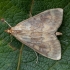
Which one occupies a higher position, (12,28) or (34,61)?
(12,28)

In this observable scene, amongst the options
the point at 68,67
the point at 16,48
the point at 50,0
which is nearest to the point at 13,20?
the point at 16,48

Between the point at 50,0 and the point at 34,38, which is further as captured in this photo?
the point at 34,38

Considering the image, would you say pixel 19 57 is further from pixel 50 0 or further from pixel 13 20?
pixel 50 0

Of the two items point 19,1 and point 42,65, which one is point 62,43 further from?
point 19,1

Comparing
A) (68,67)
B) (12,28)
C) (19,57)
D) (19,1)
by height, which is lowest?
(68,67)

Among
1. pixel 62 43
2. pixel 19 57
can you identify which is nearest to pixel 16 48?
pixel 19 57
